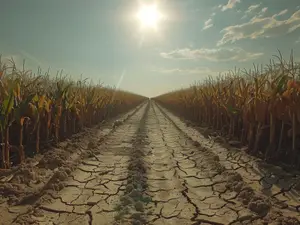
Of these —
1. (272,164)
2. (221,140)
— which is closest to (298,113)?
(272,164)

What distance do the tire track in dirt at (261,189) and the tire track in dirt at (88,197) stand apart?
4.50ft

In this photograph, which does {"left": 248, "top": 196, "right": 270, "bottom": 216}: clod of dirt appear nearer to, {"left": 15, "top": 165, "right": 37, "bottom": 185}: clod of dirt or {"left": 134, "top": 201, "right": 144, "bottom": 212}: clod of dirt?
{"left": 134, "top": 201, "right": 144, "bottom": 212}: clod of dirt

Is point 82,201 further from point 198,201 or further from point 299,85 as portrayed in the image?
point 299,85

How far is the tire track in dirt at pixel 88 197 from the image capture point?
2592mm

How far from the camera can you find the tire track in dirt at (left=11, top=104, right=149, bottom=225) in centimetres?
259

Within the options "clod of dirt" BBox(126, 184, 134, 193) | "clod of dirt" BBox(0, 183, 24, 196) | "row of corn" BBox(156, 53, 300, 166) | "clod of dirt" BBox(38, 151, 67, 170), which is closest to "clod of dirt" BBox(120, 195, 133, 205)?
"clod of dirt" BBox(126, 184, 134, 193)

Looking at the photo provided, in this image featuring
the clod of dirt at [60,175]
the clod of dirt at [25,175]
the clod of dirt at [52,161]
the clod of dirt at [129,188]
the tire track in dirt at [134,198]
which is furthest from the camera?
the clod of dirt at [52,161]

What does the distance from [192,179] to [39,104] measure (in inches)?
117

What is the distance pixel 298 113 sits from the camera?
12.9 ft

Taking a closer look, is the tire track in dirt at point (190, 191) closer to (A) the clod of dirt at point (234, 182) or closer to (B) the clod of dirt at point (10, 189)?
(A) the clod of dirt at point (234, 182)

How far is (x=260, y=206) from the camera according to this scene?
8.95 feet

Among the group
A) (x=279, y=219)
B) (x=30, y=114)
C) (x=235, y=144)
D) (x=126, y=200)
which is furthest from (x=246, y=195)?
(x=30, y=114)

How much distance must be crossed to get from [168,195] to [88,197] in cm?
95

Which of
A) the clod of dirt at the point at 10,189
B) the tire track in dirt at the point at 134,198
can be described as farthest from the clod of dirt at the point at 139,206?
the clod of dirt at the point at 10,189
